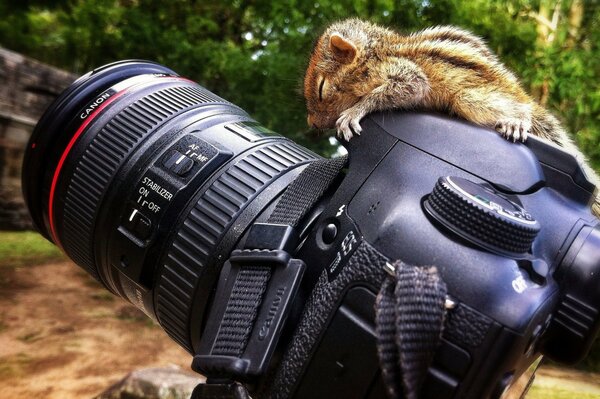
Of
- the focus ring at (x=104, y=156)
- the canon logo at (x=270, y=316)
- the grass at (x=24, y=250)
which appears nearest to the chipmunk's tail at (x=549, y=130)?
the canon logo at (x=270, y=316)

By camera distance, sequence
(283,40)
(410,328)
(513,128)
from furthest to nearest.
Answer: (283,40) → (513,128) → (410,328)

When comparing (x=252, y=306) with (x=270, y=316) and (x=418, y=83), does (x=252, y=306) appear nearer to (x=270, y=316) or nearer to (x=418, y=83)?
(x=270, y=316)

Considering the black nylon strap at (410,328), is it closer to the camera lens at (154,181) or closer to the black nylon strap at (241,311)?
the black nylon strap at (241,311)

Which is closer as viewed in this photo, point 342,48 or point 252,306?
point 252,306

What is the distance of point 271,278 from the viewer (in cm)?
78

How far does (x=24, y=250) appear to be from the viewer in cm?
265

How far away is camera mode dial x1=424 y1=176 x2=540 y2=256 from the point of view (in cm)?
63

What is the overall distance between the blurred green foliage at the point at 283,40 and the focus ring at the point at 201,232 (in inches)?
47.0

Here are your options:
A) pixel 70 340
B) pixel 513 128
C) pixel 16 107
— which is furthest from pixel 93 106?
pixel 16 107

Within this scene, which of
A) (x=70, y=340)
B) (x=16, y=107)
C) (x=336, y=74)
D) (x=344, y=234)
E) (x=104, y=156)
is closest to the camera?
(x=344, y=234)

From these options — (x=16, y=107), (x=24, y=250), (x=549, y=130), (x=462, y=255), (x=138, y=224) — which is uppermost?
(x=549, y=130)

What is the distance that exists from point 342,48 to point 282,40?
1630mm

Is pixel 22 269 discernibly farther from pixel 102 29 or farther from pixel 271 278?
pixel 271 278

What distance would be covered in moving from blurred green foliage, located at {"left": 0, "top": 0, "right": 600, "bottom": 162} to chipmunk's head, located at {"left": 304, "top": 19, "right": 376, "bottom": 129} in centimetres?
86
